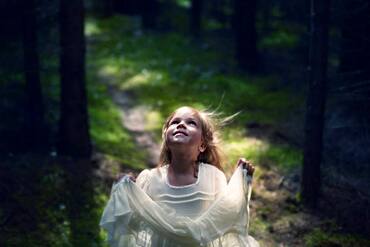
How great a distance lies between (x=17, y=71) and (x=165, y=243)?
6.13m

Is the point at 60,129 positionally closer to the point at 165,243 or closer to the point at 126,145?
the point at 126,145

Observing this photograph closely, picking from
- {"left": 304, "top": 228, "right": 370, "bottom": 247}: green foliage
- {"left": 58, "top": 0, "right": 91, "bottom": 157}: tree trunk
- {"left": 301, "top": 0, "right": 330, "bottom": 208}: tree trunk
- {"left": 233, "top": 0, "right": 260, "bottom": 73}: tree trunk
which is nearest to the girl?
{"left": 304, "top": 228, "right": 370, "bottom": 247}: green foliage

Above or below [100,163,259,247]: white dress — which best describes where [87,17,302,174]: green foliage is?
below

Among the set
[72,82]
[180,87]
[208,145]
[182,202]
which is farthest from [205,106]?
[182,202]

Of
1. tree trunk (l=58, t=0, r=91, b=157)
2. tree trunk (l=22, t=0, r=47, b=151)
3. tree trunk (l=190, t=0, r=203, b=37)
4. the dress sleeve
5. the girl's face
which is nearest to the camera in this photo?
the girl's face

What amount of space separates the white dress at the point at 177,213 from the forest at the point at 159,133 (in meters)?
2.62

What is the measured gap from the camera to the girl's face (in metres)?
5.17

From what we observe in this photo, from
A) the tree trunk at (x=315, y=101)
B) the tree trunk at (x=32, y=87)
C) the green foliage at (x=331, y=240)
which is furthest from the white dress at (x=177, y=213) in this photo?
the tree trunk at (x=32, y=87)

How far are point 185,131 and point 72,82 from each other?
4.74 meters

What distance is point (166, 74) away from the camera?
56.5 feet

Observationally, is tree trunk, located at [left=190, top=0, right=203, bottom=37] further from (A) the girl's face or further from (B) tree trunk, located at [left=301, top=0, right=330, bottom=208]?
(A) the girl's face

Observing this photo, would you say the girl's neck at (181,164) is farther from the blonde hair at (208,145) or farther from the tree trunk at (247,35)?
the tree trunk at (247,35)

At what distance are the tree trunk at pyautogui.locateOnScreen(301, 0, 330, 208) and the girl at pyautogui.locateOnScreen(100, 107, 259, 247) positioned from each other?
3364 millimetres

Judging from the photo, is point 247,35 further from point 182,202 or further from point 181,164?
point 182,202
